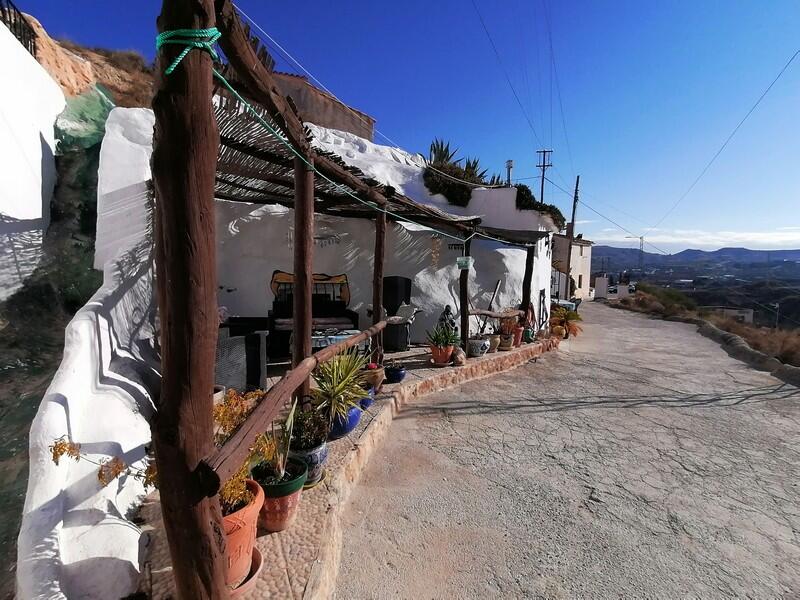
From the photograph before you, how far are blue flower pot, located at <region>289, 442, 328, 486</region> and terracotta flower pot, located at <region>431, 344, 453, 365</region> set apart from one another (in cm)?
399

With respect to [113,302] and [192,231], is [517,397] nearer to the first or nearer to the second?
[113,302]

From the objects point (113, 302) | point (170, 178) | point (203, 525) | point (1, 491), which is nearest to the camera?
point (170, 178)

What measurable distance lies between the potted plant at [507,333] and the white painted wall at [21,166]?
786cm

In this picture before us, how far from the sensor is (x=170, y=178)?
54.8 inches

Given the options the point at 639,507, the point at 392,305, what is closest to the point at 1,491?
the point at 639,507

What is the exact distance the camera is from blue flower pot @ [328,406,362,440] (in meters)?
3.85

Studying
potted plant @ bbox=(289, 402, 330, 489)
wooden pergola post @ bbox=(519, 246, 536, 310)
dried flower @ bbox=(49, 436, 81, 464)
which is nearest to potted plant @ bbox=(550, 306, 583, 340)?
wooden pergola post @ bbox=(519, 246, 536, 310)

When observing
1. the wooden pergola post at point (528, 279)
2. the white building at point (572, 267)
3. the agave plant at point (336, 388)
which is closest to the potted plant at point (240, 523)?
the agave plant at point (336, 388)

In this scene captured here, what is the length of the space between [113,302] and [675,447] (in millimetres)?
6268

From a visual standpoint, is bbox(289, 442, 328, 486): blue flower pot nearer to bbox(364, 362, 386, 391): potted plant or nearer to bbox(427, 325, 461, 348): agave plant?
bbox(364, 362, 386, 391): potted plant

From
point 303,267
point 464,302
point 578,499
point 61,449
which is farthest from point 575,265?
point 61,449

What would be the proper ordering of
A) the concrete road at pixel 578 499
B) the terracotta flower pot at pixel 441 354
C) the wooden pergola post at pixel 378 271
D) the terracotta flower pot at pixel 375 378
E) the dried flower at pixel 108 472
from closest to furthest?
the dried flower at pixel 108 472, the concrete road at pixel 578 499, the terracotta flower pot at pixel 375 378, the wooden pergola post at pixel 378 271, the terracotta flower pot at pixel 441 354

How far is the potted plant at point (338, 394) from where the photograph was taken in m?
3.77

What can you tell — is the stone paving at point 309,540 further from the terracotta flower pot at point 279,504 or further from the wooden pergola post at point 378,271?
the wooden pergola post at point 378,271
